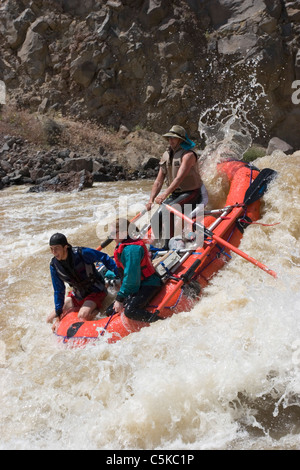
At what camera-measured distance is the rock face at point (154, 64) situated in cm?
1559

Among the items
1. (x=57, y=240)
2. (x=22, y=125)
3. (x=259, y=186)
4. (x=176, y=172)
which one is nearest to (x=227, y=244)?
(x=176, y=172)

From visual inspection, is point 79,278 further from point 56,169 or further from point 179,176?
point 56,169

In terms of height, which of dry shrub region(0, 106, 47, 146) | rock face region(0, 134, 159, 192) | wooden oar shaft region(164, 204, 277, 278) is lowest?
rock face region(0, 134, 159, 192)

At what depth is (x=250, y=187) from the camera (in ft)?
15.6

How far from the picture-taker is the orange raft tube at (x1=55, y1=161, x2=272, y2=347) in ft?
10.2

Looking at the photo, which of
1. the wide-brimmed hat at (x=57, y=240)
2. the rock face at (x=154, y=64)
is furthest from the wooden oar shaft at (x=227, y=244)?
the rock face at (x=154, y=64)

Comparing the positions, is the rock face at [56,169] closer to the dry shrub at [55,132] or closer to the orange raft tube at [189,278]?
the dry shrub at [55,132]

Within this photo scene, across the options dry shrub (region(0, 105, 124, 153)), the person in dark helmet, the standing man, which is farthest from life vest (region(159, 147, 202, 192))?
dry shrub (region(0, 105, 124, 153))

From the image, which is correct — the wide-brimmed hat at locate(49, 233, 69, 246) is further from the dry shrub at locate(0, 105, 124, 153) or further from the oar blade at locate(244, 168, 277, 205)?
the dry shrub at locate(0, 105, 124, 153)

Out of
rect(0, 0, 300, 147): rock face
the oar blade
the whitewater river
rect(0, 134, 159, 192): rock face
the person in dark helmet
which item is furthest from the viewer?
rect(0, 0, 300, 147): rock face

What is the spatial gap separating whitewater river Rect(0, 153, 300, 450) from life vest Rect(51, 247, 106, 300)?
0.47 m

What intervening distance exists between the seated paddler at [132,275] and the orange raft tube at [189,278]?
6 centimetres

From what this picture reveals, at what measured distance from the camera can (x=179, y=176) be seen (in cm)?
431
